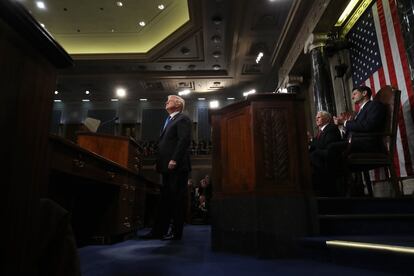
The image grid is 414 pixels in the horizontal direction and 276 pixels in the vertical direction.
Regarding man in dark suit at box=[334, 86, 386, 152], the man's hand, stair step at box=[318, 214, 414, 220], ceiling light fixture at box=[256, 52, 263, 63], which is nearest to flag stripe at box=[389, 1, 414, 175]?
man in dark suit at box=[334, 86, 386, 152]

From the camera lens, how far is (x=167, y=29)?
8.12 metres

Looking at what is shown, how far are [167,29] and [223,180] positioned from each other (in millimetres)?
6731

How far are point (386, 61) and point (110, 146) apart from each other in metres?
4.14

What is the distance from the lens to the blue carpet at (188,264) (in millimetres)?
1536

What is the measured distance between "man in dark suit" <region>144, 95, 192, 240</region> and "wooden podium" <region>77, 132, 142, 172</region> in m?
0.51

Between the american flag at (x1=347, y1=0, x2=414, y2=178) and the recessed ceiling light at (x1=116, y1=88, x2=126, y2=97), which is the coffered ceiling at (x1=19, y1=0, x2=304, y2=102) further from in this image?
the american flag at (x1=347, y1=0, x2=414, y2=178)

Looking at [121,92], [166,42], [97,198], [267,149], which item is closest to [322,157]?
[267,149]

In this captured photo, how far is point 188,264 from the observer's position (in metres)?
1.74

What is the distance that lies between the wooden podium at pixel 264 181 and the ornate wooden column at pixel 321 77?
3111mm

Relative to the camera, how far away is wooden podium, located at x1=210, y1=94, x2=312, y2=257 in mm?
2068

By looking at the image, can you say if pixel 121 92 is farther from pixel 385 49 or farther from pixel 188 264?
pixel 188 264

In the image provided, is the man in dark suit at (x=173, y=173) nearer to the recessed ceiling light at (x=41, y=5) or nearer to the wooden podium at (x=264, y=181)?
the wooden podium at (x=264, y=181)

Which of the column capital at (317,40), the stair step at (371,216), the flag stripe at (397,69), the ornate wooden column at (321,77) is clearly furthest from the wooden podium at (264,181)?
the column capital at (317,40)

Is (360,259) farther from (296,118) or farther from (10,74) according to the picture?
(10,74)
